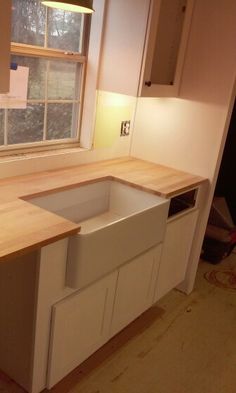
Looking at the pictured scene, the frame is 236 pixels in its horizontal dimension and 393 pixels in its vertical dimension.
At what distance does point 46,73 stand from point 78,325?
136 centimetres

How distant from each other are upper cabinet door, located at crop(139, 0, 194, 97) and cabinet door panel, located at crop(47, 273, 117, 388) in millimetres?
1112

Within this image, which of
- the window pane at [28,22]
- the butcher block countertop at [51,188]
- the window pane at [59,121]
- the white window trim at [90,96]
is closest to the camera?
the butcher block countertop at [51,188]

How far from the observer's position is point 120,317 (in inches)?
78.4

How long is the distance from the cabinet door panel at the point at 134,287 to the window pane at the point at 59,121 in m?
0.91

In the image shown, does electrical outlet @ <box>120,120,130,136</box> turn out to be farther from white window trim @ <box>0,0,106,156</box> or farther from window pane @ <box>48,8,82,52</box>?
window pane @ <box>48,8,82,52</box>

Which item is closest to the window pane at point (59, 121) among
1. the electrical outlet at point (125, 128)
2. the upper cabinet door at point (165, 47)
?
the electrical outlet at point (125, 128)

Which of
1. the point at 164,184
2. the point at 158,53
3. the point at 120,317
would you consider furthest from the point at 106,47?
the point at 120,317

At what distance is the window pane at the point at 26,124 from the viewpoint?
2021 mm

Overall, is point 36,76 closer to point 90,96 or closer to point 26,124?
point 26,124

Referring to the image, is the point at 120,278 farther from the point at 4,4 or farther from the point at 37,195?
the point at 4,4

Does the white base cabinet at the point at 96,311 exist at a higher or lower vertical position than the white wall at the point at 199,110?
lower

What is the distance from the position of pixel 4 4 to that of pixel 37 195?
0.83 metres

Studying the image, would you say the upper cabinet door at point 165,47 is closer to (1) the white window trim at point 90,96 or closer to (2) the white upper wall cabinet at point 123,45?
(2) the white upper wall cabinet at point 123,45

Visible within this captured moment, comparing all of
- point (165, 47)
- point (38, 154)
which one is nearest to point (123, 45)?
point (165, 47)
